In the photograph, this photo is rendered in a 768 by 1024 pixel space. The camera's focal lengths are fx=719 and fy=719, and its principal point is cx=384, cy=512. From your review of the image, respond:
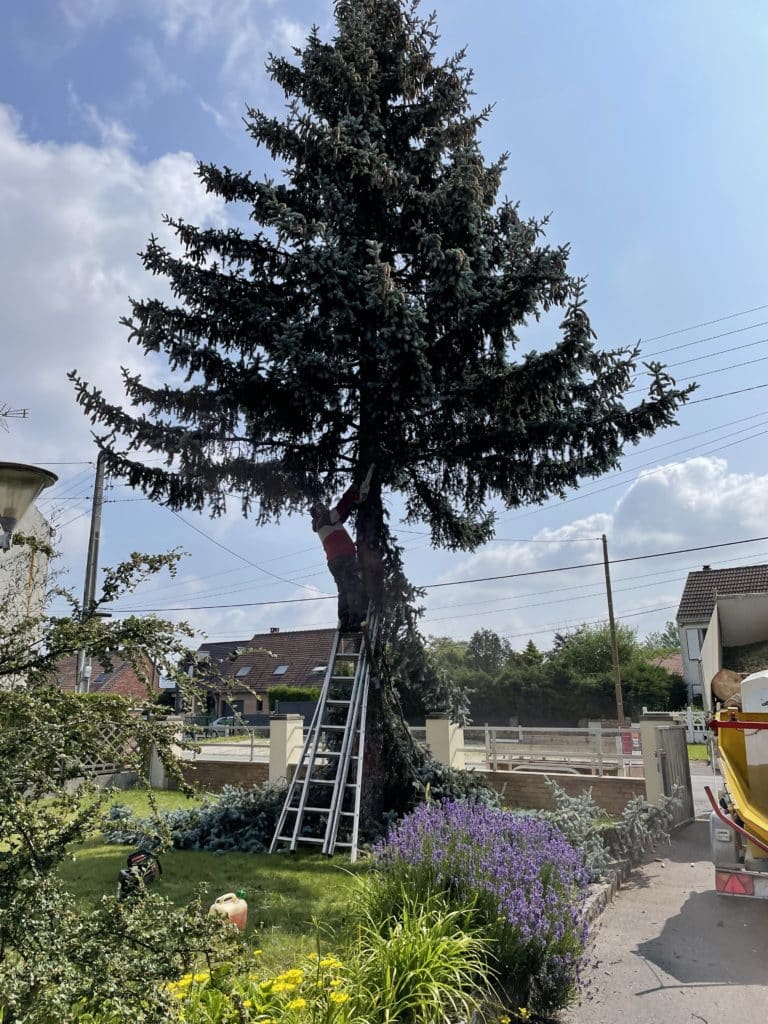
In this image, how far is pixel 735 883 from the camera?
5590 mm

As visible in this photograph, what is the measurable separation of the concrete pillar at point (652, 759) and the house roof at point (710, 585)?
22500mm

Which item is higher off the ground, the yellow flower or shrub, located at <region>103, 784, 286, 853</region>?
the yellow flower

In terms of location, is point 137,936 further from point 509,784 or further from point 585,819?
point 509,784

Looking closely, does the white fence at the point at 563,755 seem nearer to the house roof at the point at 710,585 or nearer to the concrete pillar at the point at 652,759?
the concrete pillar at the point at 652,759

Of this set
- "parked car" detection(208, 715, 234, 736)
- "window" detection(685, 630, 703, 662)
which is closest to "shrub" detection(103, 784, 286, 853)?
"parked car" detection(208, 715, 234, 736)

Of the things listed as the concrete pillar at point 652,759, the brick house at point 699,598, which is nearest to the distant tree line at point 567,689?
the brick house at point 699,598

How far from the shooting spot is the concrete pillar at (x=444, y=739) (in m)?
11.9

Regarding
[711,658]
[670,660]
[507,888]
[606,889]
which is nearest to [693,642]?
[670,660]

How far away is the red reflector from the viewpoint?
5.54 m

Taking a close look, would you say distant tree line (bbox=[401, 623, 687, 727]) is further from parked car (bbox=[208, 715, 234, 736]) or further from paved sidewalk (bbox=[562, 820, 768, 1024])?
paved sidewalk (bbox=[562, 820, 768, 1024])

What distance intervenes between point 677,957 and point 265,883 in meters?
3.89

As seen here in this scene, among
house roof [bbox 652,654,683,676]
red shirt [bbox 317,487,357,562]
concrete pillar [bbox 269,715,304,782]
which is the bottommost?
concrete pillar [bbox 269,715,304,782]

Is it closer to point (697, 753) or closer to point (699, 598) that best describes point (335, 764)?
point (697, 753)

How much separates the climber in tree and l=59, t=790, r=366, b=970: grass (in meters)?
3.04
